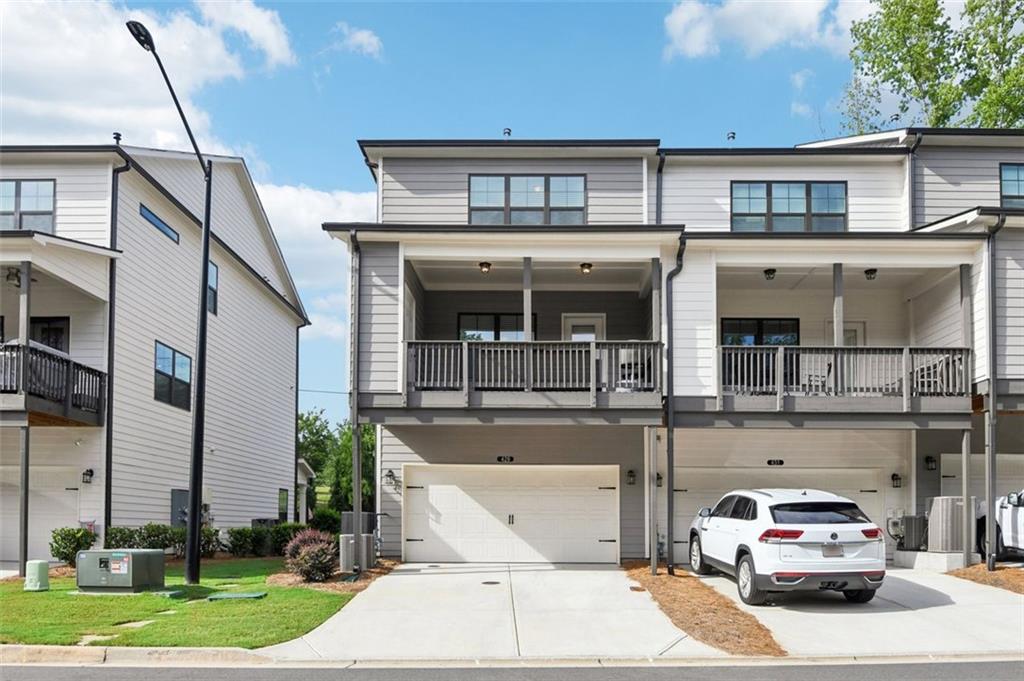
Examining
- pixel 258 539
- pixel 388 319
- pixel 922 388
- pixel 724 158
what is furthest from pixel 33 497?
pixel 922 388

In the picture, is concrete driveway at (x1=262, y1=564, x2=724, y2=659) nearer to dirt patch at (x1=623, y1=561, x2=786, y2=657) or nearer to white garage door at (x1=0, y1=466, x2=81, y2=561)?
dirt patch at (x1=623, y1=561, x2=786, y2=657)

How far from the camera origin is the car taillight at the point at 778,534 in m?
13.4

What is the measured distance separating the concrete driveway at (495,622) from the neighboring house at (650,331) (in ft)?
8.11

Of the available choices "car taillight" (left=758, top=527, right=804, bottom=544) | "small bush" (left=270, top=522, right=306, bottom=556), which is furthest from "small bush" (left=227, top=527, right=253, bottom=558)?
"car taillight" (left=758, top=527, right=804, bottom=544)

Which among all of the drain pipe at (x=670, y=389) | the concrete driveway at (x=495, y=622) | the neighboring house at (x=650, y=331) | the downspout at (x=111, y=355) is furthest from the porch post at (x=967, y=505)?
the downspout at (x=111, y=355)

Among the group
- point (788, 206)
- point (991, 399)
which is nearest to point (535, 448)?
point (788, 206)

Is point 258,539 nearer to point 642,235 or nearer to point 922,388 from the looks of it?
point 642,235

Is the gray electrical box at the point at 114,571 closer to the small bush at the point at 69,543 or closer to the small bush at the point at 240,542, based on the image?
the small bush at the point at 69,543

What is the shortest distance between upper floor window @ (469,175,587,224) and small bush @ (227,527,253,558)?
957cm

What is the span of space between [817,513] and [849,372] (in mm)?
5602

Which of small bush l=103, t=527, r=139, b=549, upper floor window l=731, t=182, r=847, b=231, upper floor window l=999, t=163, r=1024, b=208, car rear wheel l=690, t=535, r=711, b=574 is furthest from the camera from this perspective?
upper floor window l=999, t=163, r=1024, b=208

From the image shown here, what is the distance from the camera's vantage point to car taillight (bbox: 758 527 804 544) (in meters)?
13.4

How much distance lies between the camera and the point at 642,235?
60.6ft

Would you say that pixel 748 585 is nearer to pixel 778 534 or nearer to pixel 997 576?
pixel 778 534
